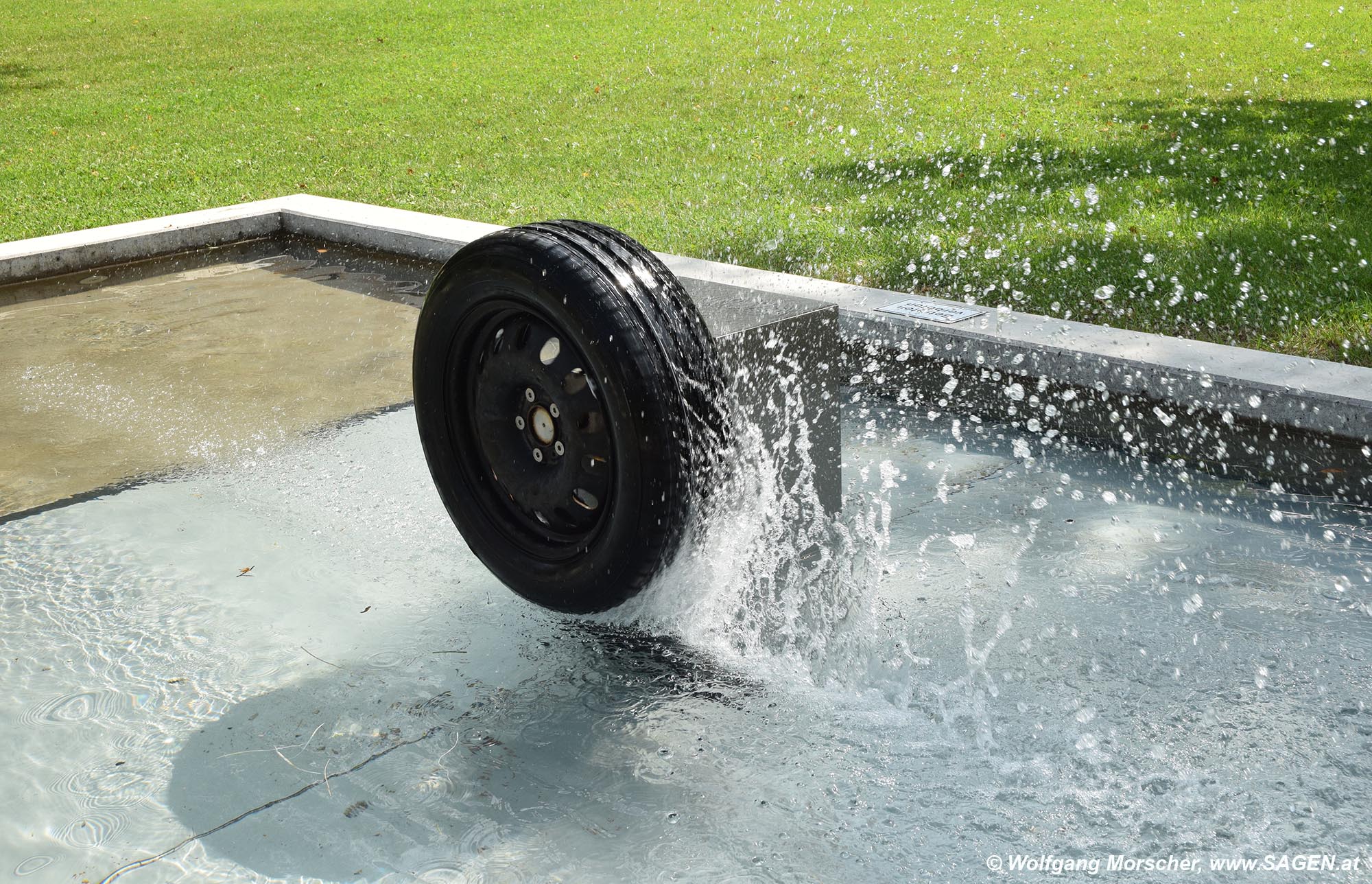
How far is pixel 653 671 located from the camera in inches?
149

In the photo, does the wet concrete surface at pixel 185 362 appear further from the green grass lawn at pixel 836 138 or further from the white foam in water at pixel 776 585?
the white foam in water at pixel 776 585

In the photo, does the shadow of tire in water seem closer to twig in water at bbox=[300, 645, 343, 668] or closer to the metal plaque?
twig in water at bbox=[300, 645, 343, 668]

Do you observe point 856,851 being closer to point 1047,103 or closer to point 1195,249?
point 1195,249

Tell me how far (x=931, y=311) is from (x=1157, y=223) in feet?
9.15

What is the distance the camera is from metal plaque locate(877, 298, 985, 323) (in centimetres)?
589

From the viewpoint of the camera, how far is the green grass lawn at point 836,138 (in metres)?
7.41

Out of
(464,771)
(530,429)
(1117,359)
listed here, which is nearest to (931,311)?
(1117,359)

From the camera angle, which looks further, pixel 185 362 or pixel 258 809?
pixel 185 362

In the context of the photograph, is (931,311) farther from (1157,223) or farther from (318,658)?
(318,658)

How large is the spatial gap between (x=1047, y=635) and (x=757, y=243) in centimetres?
487

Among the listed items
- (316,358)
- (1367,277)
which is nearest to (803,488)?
(316,358)

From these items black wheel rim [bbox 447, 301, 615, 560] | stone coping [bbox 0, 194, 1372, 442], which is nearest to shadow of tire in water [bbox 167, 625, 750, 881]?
black wheel rim [bbox 447, 301, 615, 560]

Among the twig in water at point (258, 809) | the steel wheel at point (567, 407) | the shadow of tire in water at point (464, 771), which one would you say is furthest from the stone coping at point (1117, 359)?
the twig in water at point (258, 809)

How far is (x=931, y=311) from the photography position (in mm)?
6012
